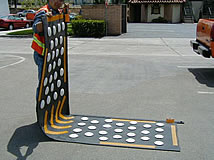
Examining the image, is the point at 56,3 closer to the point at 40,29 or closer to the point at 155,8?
the point at 40,29

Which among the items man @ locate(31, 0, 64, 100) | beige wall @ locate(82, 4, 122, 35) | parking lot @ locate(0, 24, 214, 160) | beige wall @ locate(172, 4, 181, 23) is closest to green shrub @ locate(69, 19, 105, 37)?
beige wall @ locate(82, 4, 122, 35)

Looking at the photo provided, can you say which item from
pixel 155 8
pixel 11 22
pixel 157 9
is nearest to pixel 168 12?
pixel 157 9

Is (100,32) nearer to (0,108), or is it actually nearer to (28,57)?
(28,57)

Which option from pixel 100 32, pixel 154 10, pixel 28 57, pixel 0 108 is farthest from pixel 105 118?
pixel 154 10

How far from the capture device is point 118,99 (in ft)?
20.2

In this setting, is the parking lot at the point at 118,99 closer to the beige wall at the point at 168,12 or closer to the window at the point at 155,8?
the beige wall at the point at 168,12

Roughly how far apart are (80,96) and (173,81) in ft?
9.03

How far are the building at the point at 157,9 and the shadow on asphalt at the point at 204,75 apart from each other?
2861cm

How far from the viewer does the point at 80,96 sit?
6.38 meters

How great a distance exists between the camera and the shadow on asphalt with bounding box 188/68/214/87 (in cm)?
755

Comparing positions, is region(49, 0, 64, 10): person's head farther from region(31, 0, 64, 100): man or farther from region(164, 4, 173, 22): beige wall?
region(164, 4, 173, 22): beige wall

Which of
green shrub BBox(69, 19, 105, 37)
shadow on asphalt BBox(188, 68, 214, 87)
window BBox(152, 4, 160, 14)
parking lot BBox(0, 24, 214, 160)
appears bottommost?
shadow on asphalt BBox(188, 68, 214, 87)

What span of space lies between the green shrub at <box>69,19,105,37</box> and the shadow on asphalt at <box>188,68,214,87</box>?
1120 cm

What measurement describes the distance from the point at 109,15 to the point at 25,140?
16.8 meters
